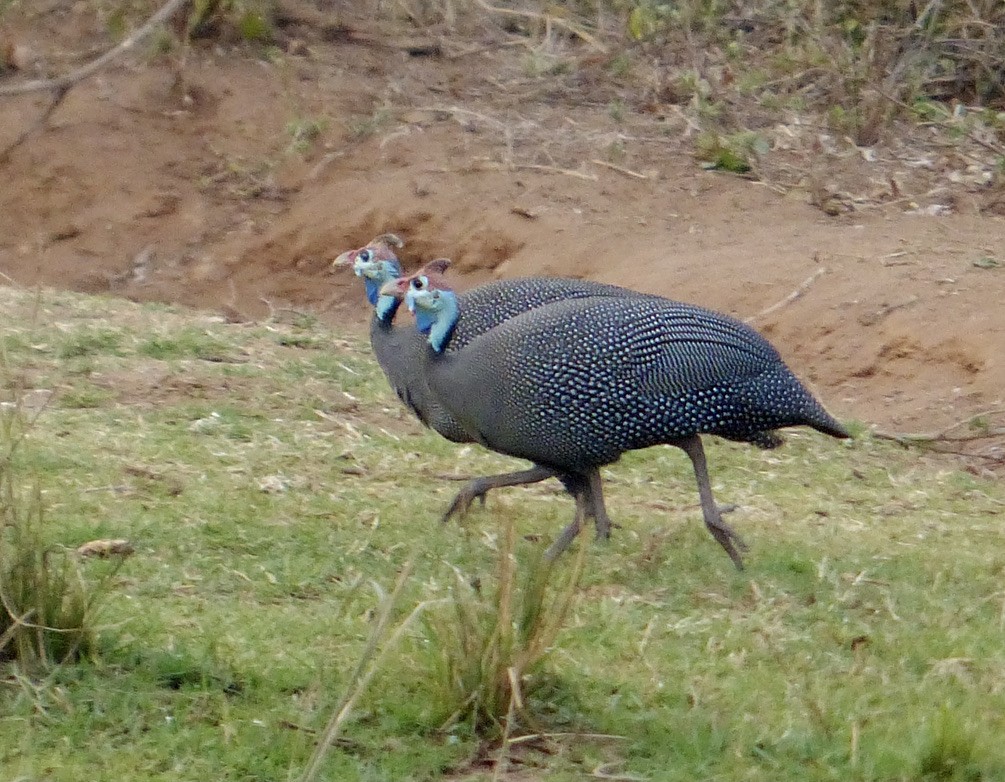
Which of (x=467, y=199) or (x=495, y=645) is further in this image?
(x=467, y=199)

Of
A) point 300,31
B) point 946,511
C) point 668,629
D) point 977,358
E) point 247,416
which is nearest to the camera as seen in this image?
point 668,629

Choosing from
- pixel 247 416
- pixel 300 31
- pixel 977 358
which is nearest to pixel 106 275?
pixel 300 31

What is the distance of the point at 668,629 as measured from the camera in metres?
4.14

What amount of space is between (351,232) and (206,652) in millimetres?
6568

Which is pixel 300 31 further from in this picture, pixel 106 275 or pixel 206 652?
pixel 206 652

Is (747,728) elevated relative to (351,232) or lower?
elevated

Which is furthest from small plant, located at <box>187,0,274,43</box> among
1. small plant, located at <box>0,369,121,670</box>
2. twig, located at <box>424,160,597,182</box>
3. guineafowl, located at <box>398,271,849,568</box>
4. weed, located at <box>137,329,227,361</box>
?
small plant, located at <box>0,369,121,670</box>

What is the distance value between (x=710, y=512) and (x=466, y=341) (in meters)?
0.95

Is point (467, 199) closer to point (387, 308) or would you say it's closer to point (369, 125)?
point (369, 125)

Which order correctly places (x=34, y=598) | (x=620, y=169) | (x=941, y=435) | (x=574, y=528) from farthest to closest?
(x=620, y=169) < (x=941, y=435) < (x=574, y=528) < (x=34, y=598)

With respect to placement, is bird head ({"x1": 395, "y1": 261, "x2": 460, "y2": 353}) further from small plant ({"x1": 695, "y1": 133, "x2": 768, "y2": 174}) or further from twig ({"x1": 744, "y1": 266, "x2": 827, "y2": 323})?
small plant ({"x1": 695, "y1": 133, "x2": 768, "y2": 174})

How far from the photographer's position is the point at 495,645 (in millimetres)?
3238

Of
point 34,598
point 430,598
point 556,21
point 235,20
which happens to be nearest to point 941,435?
point 430,598

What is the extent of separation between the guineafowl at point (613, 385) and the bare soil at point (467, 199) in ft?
9.73
